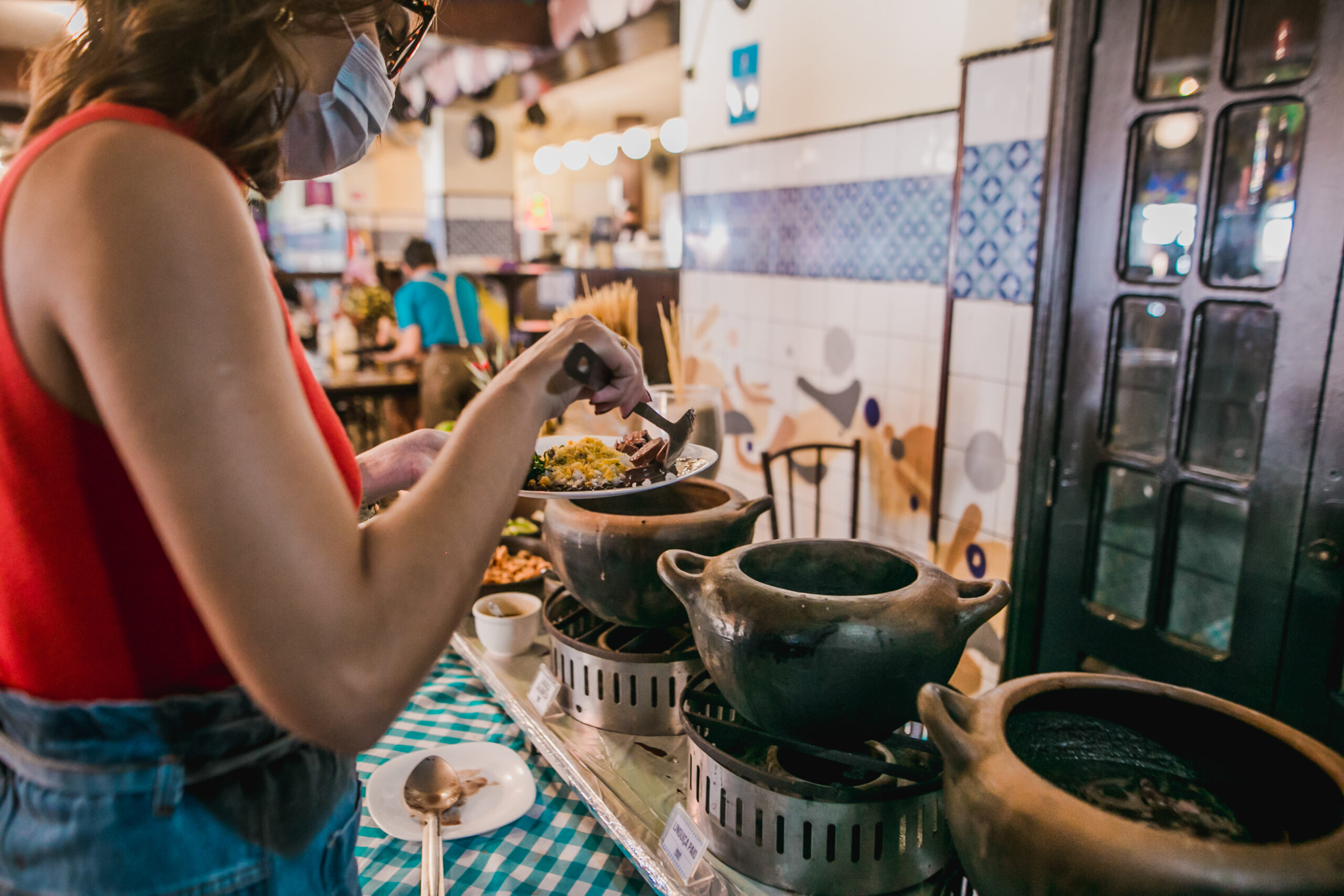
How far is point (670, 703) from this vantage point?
4.67ft

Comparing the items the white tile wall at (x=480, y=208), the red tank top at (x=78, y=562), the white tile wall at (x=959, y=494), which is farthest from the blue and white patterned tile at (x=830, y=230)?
the white tile wall at (x=480, y=208)

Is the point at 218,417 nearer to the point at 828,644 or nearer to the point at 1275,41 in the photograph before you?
the point at 828,644

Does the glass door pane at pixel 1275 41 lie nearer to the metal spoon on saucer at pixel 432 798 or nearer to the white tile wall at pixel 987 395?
the white tile wall at pixel 987 395

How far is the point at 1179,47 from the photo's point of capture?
2203mm

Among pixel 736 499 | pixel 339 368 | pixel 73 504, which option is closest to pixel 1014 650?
pixel 736 499

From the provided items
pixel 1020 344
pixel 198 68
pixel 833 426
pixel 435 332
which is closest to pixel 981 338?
pixel 1020 344

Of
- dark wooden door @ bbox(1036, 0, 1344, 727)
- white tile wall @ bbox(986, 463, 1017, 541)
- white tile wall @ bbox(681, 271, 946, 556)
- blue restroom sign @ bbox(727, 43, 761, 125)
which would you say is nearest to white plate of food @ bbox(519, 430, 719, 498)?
dark wooden door @ bbox(1036, 0, 1344, 727)

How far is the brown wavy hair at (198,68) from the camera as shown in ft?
2.14

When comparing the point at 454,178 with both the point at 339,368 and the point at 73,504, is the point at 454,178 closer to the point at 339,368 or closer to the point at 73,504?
the point at 339,368

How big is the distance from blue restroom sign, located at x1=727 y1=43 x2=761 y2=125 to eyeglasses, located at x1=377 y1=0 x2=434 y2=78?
3.14m

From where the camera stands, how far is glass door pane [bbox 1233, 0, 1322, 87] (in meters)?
1.94

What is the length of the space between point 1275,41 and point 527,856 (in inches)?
92.2

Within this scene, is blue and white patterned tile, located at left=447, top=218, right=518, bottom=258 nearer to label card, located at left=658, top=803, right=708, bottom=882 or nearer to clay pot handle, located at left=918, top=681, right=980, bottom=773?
label card, located at left=658, top=803, right=708, bottom=882

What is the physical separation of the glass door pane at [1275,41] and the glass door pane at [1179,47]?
0.24ft
